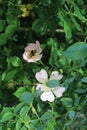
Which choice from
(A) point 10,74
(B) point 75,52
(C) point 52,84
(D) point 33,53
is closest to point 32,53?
(D) point 33,53

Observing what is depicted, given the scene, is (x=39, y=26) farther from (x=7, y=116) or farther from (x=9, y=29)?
(x=7, y=116)

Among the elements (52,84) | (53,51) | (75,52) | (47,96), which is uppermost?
(75,52)

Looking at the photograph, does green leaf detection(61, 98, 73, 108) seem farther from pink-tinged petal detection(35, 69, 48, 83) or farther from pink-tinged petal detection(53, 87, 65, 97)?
pink-tinged petal detection(35, 69, 48, 83)

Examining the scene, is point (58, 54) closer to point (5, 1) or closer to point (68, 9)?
point (68, 9)

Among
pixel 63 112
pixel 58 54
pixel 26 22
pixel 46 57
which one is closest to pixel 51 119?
pixel 63 112

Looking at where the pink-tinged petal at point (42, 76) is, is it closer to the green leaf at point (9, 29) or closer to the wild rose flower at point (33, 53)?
the wild rose flower at point (33, 53)

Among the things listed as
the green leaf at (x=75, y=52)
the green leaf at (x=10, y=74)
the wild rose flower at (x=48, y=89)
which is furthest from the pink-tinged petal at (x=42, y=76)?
the green leaf at (x=75, y=52)
